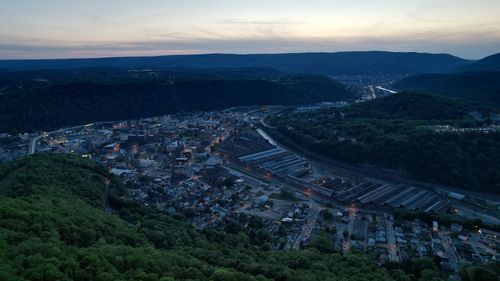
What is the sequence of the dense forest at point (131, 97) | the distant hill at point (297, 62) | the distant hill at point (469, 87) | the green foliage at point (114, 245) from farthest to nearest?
the distant hill at point (297, 62)
the distant hill at point (469, 87)
the dense forest at point (131, 97)
the green foliage at point (114, 245)

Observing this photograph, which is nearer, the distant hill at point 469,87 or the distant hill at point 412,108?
the distant hill at point 412,108

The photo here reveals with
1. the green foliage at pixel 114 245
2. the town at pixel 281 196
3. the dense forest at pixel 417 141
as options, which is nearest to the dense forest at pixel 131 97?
the town at pixel 281 196

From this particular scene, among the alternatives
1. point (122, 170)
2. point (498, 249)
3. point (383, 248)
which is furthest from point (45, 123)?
point (498, 249)

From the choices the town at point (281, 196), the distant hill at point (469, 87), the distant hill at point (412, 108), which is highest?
the distant hill at point (469, 87)

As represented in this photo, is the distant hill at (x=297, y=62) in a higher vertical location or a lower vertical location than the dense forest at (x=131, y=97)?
higher

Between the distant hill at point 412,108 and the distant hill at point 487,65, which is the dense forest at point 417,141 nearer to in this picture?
the distant hill at point 412,108

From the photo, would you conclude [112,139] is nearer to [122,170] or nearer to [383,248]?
[122,170]

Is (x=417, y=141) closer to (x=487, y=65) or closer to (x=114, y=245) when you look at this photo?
(x=114, y=245)

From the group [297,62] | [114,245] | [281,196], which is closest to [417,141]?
[281,196]
